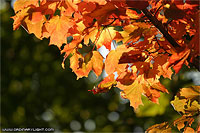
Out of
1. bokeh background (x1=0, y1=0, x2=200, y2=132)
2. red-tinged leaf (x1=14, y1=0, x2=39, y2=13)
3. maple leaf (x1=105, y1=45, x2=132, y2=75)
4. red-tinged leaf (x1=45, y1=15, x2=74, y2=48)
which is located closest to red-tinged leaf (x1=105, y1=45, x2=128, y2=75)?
maple leaf (x1=105, y1=45, x2=132, y2=75)

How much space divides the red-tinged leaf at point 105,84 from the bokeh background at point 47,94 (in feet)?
16.4

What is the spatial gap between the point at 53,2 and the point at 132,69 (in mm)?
395

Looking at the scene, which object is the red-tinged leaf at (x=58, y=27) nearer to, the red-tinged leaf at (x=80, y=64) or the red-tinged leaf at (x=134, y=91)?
the red-tinged leaf at (x=80, y=64)

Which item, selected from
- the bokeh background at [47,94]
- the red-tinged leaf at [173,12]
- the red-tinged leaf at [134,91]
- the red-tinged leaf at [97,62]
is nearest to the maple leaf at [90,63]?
the red-tinged leaf at [97,62]

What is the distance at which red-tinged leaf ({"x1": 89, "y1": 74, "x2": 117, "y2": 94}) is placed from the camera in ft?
3.21

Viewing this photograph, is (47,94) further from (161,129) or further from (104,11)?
(104,11)

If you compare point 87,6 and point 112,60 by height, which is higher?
point 87,6

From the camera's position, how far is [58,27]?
845mm

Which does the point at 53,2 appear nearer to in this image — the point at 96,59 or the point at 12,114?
the point at 96,59

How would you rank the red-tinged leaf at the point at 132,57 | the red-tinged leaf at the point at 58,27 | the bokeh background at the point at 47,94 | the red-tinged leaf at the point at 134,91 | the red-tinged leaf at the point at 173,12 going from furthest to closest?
the bokeh background at the point at 47,94 → the red-tinged leaf at the point at 134,91 → the red-tinged leaf at the point at 58,27 → the red-tinged leaf at the point at 132,57 → the red-tinged leaf at the point at 173,12

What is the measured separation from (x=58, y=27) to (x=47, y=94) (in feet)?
17.8

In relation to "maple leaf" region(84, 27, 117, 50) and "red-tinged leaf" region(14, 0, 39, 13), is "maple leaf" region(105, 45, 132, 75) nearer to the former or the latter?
"maple leaf" region(84, 27, 117, 50)

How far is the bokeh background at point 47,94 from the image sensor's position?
19.8 ft

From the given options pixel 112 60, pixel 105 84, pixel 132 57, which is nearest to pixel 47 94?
pixel 105 84
